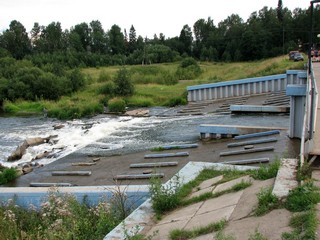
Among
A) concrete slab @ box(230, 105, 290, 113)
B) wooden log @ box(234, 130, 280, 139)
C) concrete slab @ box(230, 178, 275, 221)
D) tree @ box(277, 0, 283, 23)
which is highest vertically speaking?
tree @ box(277, 0, 283, 23)

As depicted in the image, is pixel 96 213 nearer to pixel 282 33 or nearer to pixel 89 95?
pixel 89 95

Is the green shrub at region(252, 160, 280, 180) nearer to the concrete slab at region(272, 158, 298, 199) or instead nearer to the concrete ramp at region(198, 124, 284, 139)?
the concrete slab at region(272, 158, 298, 199)

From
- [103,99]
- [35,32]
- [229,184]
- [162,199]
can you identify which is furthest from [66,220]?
[35,32]

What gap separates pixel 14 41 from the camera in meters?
79.4

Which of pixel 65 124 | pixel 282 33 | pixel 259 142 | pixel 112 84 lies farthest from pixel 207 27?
pixel 259 142

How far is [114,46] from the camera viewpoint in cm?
8875

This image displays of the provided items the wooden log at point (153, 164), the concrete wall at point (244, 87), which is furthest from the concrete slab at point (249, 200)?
the concrete wall at point (244, 87)

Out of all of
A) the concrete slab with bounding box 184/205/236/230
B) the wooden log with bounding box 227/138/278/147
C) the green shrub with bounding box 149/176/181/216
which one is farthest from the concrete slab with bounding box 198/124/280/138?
the concrete slab with bounding box 184/205/236/230

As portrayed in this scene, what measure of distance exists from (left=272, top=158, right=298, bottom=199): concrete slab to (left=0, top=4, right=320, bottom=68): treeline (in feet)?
150

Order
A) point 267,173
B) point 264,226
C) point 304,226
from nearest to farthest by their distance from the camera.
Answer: point 304,226 → point 264,226 → point 267,173

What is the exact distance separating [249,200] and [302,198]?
2.50 feet

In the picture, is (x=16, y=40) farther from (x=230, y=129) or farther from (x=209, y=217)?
(x=209, y=217)

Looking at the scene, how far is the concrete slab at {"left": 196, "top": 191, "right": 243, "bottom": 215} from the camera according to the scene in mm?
4881

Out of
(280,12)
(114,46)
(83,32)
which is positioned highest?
(280,12)
